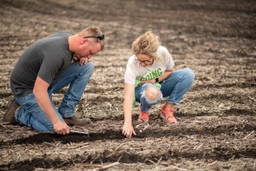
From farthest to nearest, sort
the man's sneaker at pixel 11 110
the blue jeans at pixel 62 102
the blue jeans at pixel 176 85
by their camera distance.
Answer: the blue jeans at pixel 176 85
the man's sneaker at pixel 11 110
the blue jeans at pixel 62 102

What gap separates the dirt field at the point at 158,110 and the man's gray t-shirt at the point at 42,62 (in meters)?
0.61

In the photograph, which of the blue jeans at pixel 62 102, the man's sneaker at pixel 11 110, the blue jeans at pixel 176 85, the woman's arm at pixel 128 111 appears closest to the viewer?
the woman's arm at pixel 128 111

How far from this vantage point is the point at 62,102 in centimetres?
272

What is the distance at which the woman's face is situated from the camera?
2254mm

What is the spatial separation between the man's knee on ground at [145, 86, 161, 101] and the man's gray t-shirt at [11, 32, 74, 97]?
998 mm

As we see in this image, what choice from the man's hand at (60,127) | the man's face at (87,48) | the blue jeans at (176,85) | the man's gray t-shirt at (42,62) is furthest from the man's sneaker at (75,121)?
the man's face at (87,48)

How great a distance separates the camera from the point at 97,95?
3447 millimetres

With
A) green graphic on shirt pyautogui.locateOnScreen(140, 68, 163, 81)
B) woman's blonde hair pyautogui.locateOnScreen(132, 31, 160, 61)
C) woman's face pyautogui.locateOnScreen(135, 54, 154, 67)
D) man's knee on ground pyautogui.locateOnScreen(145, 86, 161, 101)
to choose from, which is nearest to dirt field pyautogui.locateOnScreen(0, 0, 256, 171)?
man's knee on ground pyautogui.locateOnScreen(145, 86, 161, 101)

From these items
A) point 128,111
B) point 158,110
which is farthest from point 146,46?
point 158,110

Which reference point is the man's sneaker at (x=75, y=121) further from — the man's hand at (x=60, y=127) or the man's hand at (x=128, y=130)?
the man's hand at (x=128, y=130)

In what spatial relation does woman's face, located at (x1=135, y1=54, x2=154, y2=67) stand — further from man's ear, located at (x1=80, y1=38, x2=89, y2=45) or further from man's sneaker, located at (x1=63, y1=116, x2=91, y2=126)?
man's sneaker, located at (x1=63, y1=116, x2=91, y2=126)

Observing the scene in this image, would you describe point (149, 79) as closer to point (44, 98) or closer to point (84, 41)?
point (84, 41)

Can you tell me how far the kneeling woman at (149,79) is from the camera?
224cm

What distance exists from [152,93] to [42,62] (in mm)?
1294
